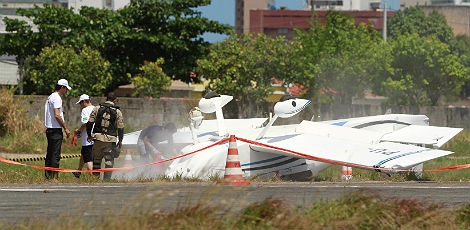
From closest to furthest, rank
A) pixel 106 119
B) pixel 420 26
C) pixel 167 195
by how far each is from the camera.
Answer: pixel 167 195 < pixel 106 119 < pixel 420 26

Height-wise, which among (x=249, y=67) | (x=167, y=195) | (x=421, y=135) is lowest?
(x=421, y=135)

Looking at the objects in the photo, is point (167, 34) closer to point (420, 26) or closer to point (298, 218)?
point (298, 218)

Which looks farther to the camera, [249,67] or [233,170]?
[249,67]

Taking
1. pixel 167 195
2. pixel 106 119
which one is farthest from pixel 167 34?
pixel 167 195

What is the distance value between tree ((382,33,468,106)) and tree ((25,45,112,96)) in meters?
28.2

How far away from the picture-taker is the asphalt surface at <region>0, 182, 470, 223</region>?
1212cm

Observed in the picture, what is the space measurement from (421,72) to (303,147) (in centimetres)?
5596

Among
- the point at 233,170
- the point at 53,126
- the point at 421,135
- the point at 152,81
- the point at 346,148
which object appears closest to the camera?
the point at 233,170

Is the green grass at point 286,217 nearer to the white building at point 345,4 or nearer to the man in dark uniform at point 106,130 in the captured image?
the man in dark uniform at point 106,130

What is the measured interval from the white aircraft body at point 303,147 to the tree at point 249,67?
27770 millimetres

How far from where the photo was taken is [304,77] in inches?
2371

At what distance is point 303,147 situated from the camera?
21.9m

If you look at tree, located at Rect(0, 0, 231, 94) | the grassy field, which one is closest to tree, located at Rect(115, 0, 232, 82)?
tree, located at Rect(0, 0, 231, 94)

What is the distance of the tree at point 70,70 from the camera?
4678 centimetres
